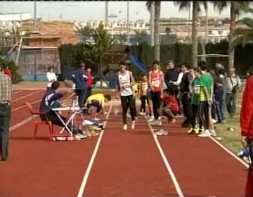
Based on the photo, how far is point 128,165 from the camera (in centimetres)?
1233

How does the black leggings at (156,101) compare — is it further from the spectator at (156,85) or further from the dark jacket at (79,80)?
the dark jacket at (79,80)

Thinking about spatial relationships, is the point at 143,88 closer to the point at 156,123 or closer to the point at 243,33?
the point at 156,123

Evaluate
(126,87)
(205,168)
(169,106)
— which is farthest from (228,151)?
(169,106)

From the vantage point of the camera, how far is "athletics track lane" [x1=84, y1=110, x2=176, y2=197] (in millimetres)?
9781

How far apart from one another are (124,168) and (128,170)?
0.88ft

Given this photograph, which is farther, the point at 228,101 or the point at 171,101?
the point at 228,101

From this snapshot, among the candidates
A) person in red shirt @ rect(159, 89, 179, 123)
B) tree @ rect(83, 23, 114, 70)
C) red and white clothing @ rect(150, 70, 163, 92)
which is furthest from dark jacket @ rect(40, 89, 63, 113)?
tree @ rect(83, 23, 114, 70)

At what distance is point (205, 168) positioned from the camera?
39.4ft

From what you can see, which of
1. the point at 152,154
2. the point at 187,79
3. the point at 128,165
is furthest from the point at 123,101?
the point at 128,165

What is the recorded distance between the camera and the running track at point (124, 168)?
9.83 metres

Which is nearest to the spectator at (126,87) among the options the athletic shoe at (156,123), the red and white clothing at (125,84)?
the red and white clothing at (125,84)

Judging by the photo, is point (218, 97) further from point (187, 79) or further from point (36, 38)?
point (36, 38)

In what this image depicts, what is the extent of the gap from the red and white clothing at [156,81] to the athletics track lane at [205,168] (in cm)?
351

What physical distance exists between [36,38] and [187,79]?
5520 cm
